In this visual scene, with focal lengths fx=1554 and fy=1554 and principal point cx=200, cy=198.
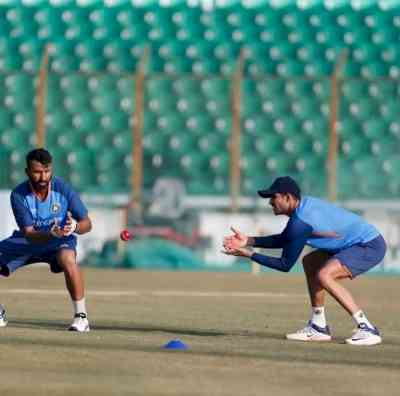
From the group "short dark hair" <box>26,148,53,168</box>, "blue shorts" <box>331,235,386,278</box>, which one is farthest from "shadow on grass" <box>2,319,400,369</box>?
"short dark hair" <box>26,148,53,168</box>

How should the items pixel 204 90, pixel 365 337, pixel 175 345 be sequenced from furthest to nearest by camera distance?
pixel 204 90 → pixel 365 337 → pixel 175 345

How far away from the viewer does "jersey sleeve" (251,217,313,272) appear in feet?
42.8

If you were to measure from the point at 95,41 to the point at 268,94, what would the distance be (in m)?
6.77

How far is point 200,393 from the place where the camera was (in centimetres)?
924

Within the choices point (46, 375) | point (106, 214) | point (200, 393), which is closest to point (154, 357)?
point (46, 375)

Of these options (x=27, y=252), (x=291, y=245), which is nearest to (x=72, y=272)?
(x=27, y=252)

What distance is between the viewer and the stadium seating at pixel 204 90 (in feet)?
107

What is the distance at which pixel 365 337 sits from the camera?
13.2 metres

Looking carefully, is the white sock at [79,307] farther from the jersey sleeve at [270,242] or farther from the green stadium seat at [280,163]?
the green stadium seat at [280,163]

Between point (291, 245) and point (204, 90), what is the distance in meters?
20.5

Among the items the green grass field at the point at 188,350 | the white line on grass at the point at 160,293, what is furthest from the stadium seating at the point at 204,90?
the green grass field at the point at 188,350

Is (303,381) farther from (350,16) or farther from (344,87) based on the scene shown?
(350,16)

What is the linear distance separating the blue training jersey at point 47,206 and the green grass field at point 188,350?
3.26ft

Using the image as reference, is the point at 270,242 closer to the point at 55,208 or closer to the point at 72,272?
the point at 72,272
